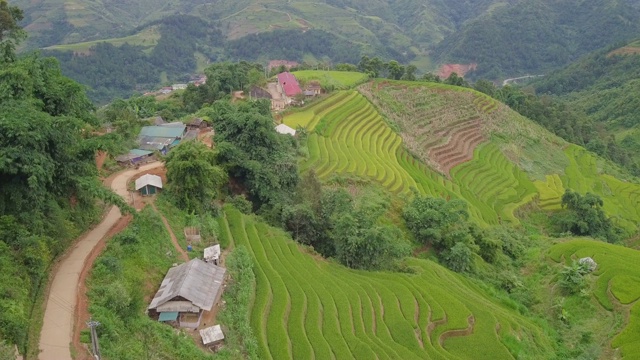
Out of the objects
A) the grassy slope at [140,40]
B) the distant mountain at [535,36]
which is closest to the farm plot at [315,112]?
the grassy slope at [140,40]

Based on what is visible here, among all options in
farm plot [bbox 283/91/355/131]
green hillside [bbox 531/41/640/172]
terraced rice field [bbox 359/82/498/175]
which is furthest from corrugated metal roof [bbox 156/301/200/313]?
green hillside [bbox 531/41/640/172]

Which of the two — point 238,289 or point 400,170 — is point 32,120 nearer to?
point 238,289

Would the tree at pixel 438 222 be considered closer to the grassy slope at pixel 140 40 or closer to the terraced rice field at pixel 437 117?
the terraced rice field at pixel 437 117

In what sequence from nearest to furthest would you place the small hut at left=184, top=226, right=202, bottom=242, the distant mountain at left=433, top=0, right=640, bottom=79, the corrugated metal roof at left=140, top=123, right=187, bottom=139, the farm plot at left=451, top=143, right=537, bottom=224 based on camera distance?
1. the small hut at left=184, top=226, right=202, bottom=242
2. the corrugated metal roof at left=140, top=123, right=187, bottom=139
3. the farm plot at left=451, top=143, right=537, bottom=224
4. the distant mountain at left=433, top=0, right=640, bottom=79

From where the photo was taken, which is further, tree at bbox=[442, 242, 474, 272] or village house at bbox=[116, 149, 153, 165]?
village house at bbox=[116, 149, 153, 165]

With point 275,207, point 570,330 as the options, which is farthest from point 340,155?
point 570,330

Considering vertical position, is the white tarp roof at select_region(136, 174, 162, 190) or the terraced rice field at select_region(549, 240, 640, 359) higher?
the white tarp roof at select_region(136, 174, 162, 190)

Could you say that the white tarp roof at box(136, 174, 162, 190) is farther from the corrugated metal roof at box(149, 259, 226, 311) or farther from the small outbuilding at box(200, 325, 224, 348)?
the small outbuilding at box(200, 325, 224, 348)
